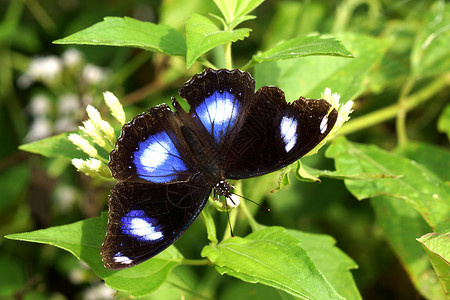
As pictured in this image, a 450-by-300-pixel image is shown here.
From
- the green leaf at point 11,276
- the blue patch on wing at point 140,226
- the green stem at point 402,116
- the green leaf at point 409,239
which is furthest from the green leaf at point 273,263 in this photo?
the green leaf at point 11,276

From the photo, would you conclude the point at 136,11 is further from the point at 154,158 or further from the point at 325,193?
the point at 154,158

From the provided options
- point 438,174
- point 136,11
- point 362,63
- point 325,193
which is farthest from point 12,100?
point 438,174

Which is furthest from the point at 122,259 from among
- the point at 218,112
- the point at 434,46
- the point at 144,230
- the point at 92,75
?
the point at 92,75

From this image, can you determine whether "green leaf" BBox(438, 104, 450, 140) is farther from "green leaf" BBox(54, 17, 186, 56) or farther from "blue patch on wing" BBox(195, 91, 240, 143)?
"green leaf" BBox(54, 17, 186, 56)

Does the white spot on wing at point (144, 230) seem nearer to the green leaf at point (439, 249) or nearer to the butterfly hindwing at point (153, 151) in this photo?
the butterfly hindwing at point (153, 151)

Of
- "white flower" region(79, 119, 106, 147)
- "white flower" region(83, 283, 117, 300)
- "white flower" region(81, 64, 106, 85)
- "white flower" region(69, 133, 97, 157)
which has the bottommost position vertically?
"white flower" region(83, 283, 117, 300)

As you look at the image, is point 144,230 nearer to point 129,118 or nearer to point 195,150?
point 195,150

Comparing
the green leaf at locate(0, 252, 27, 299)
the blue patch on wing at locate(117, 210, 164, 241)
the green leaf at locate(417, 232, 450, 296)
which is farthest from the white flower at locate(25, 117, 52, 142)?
the green leaf at locate(417, 232, 450, 296)
